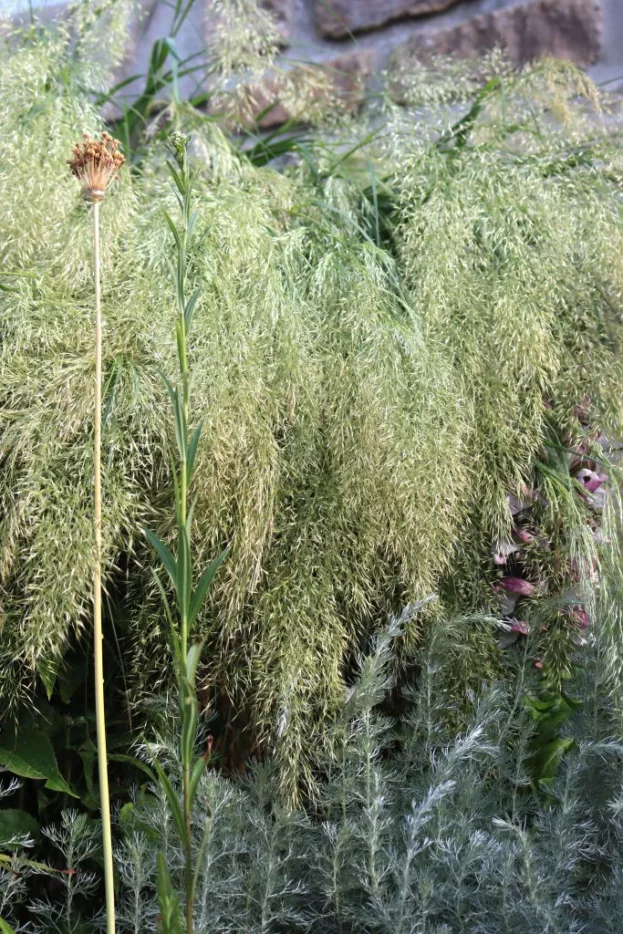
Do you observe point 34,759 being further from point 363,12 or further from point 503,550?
point 363,12


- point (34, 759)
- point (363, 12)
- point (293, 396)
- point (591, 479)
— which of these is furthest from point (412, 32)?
point (34, 759)

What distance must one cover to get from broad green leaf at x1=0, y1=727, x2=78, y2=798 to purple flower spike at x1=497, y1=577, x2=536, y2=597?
0.44m

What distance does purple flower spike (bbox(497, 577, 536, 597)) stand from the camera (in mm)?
897

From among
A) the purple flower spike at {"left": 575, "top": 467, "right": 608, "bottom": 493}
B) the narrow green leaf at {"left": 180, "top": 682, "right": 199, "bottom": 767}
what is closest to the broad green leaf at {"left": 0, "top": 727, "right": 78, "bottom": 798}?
the narrow green leaf at {"left": 180, "top": 682, "right": 199, "bottom": 767}

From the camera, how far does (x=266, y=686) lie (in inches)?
28.5

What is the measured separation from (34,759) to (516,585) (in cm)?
47

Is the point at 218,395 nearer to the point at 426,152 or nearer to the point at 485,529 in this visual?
the point at 485,529

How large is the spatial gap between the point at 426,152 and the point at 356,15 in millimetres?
661

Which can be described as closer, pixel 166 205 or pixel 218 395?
pixel 218 395

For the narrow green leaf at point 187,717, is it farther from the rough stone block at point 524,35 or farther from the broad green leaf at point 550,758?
the rough stone block at point 524,35

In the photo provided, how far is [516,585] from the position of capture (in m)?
0.90

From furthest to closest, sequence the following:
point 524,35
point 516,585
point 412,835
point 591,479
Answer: point 524,35 → point 591,479 → point 516,585 → point 412,835

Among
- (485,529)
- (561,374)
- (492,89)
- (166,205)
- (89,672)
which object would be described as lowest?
(89,672)

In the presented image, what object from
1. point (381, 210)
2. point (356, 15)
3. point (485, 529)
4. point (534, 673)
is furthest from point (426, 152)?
point (356, 15)
